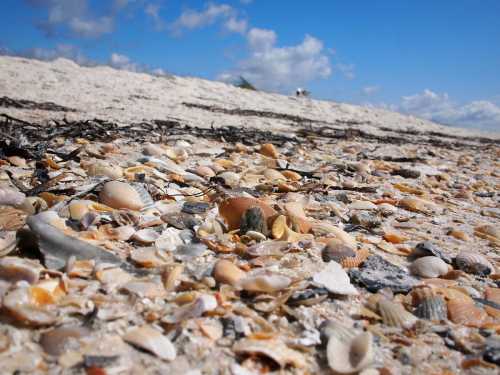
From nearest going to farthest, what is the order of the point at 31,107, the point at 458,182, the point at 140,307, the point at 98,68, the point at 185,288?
1. the point at 140,307
2. the point at 185,288
3. the point at 458,182
4. the point at 31,107
5. the point at 98,68

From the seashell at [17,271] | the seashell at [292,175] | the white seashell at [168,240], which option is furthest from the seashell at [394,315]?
the seashell at [292,175]

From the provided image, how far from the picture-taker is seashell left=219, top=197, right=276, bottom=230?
78.2 inches

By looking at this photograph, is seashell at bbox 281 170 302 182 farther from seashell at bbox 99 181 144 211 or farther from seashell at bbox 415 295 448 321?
seashell at bbox 415 295 448 321

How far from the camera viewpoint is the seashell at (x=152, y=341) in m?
1.09

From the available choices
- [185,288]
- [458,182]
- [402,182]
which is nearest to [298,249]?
[185,288]

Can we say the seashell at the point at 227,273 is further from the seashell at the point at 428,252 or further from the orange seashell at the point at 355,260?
the seashell at the point at 428,252

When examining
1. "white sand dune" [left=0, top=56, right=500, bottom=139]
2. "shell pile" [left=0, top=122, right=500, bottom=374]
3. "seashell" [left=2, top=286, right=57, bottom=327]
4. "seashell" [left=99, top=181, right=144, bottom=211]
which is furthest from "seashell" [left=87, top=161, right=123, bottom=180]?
"white sand dune" [left=0, top=56, right=500, bottom=139]

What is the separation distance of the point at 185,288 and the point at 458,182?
381 cm

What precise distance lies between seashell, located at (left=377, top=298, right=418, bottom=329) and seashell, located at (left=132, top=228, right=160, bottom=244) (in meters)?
0.94

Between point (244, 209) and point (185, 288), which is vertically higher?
point (244, 209)

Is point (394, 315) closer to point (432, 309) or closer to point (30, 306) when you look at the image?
point (432, 309)

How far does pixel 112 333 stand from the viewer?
115 cm

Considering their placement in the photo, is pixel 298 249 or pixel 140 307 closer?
pixel 140 307

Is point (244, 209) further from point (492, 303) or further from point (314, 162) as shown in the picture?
point (314, 162)
